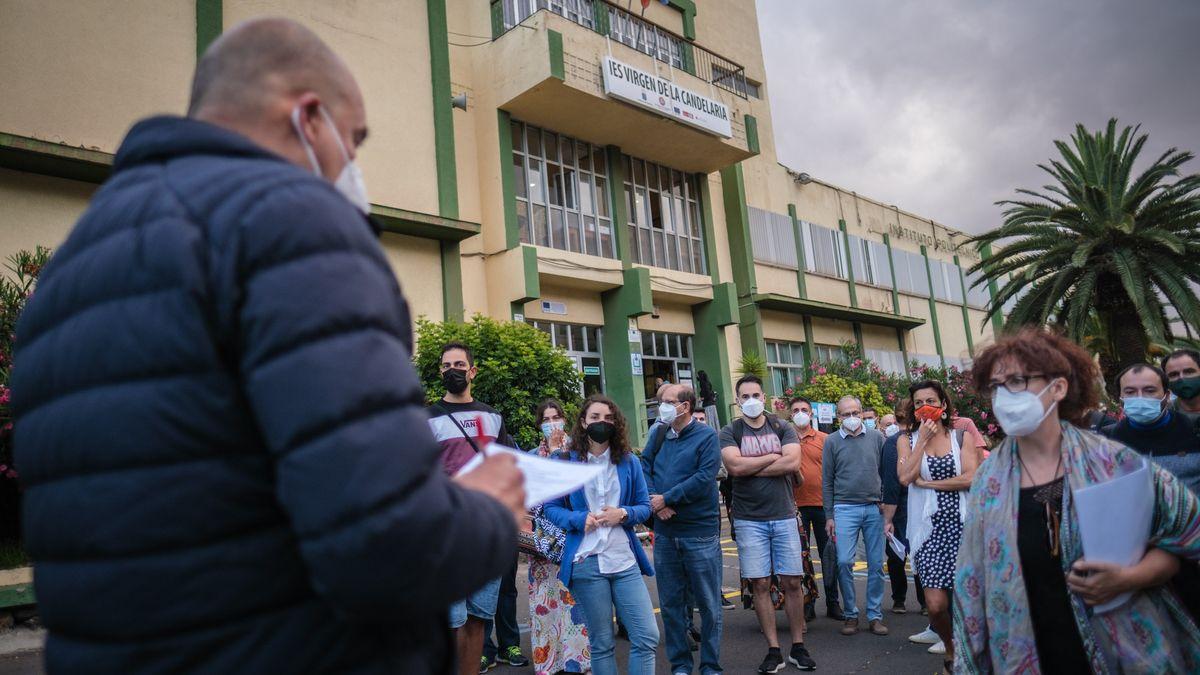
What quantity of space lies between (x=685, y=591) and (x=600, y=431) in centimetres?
164

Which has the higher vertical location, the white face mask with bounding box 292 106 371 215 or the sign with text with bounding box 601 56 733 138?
the sign with text with bounding box 601 56 733 138

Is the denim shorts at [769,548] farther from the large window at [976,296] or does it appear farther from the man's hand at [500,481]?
the large window at [976,296]

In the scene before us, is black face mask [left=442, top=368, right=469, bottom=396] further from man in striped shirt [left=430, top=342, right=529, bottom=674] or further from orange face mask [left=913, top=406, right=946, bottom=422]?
orange face mask [left=913, top=406, right=946, bottom=422]

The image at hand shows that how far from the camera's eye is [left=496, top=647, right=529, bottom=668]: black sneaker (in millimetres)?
7020

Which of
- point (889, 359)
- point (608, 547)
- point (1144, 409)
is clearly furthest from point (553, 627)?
point (889, 359)

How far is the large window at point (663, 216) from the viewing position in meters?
20.9

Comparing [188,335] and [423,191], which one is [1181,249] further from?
[188,335]

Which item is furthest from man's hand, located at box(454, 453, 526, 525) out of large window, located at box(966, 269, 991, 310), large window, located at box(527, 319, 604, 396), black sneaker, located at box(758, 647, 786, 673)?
large window, located at box(966, 269, 991, 310)

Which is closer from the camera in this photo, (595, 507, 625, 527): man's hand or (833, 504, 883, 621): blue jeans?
(595, 507, 625, 527): man's hand

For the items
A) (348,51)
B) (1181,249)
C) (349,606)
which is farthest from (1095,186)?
(349,606)

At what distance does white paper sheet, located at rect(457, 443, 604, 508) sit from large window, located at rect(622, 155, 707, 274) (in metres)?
18.8

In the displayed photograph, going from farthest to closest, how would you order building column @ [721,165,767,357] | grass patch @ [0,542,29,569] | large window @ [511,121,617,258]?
building column @ [721,165,767,357]
large window @ [511,121,617,258]
grass patch @ [0,542,29,569]

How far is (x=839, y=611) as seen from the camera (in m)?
8.47

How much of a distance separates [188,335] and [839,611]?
8.33 metres
